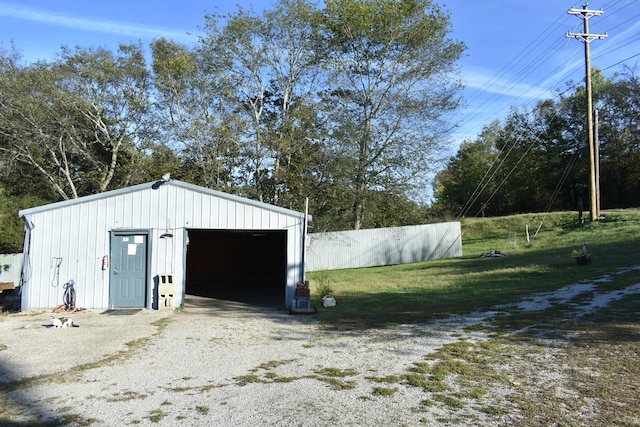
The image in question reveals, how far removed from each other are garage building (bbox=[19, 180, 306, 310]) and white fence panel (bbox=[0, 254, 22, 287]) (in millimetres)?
6572

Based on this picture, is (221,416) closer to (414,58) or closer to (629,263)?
(629,263)

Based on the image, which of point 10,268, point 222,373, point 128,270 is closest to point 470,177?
point 10,268

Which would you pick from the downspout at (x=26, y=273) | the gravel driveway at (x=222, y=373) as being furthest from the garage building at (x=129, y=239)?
the gravel driveway at (x=222, y=373)

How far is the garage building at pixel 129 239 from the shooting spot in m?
12.1

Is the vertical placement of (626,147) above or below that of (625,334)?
above

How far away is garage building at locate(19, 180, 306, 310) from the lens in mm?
12117

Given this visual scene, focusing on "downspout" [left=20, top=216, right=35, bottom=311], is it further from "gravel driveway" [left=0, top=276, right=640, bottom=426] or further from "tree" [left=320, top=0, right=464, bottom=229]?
"tree" [left=320, top=0, right=464, bottom=229]

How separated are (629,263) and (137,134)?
2470cm

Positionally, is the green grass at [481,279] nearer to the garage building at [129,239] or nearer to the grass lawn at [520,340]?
the grass lawn at [520,340]

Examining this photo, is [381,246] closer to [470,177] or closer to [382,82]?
[382,82]

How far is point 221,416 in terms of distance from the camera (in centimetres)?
436

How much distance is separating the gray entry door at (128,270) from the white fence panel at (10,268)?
782 cm

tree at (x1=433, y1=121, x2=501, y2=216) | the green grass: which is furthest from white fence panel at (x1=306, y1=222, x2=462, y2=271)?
tree at (x1=433, y1=121, x2=501, y2=216)

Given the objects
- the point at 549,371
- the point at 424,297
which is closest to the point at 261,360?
the point at 549,371
